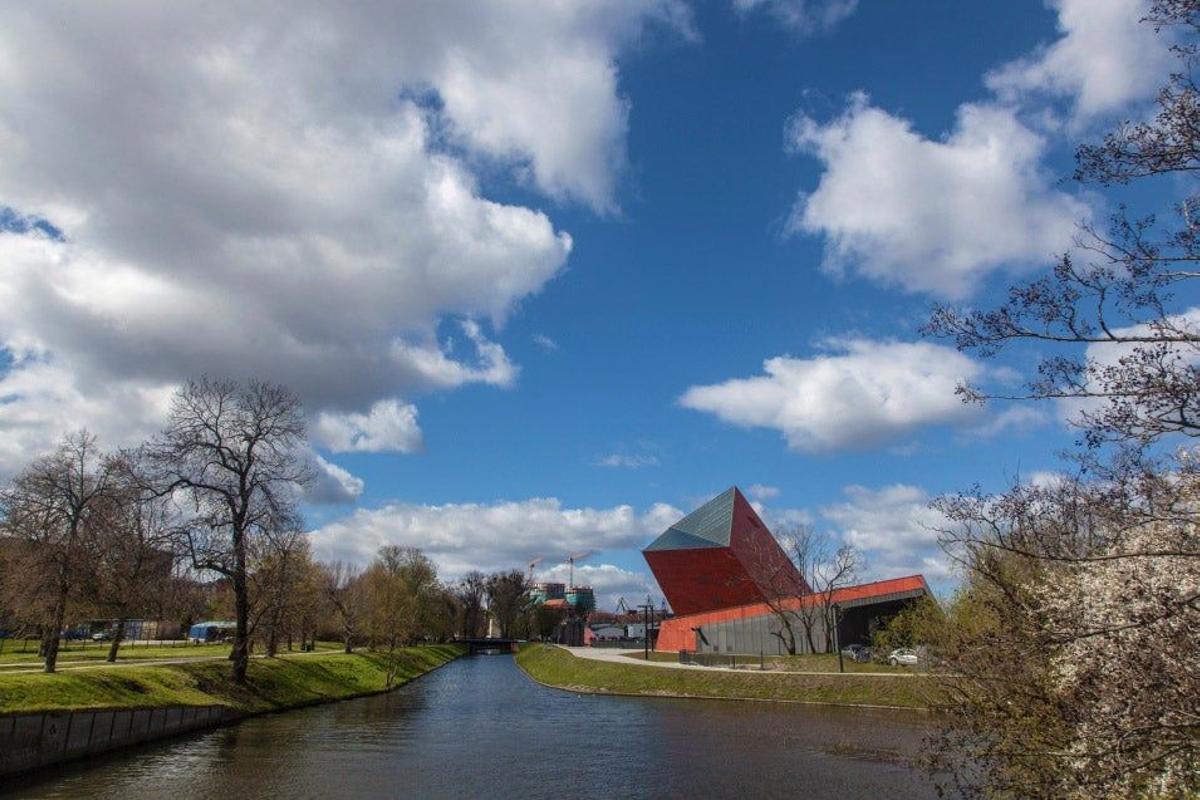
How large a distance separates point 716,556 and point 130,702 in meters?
54.9

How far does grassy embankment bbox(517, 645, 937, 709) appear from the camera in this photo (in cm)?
3944

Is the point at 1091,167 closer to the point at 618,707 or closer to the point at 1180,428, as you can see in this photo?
the point at 1180,428

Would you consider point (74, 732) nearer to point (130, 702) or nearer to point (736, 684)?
point (130, 702)

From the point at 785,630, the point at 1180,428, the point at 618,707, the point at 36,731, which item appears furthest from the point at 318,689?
the point at 1180,428

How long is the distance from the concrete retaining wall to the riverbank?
0.03 metres

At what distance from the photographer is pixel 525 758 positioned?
24.9 metres

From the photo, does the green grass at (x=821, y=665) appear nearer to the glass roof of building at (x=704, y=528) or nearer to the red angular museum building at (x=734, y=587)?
the red angular museum building at (x=734, y=587)

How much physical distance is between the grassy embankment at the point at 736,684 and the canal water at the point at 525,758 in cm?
255

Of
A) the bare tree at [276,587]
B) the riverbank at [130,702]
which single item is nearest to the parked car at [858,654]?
the riverbank at [130,702]

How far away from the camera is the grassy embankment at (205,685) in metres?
22.1

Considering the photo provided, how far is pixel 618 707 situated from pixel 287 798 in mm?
26359

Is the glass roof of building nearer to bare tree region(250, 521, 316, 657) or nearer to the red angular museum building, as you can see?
the red angular museum building

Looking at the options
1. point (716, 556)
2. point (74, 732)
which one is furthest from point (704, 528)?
point (74, 732)

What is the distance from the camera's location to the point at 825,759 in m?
23.6
